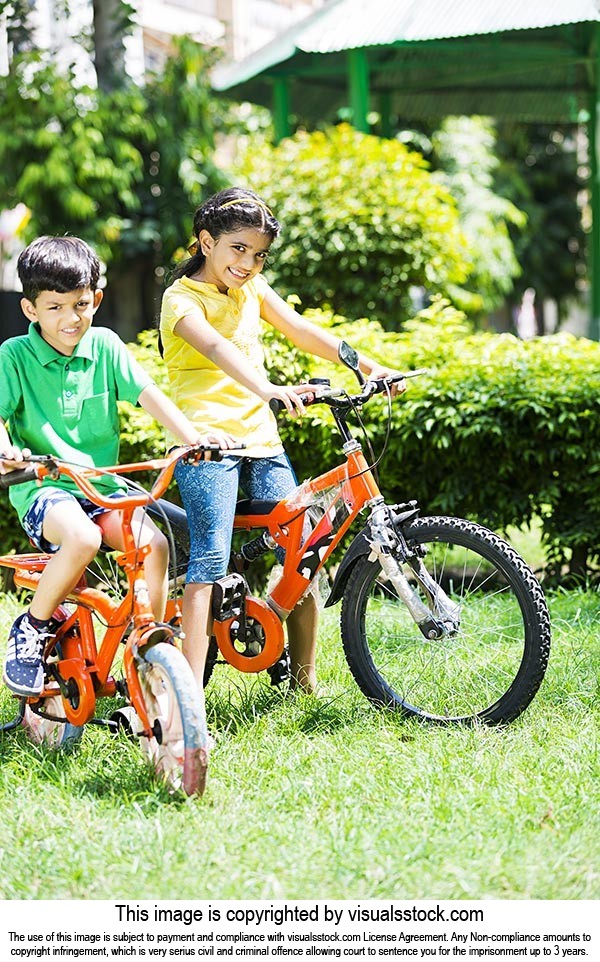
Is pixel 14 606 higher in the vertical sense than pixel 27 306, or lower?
lower

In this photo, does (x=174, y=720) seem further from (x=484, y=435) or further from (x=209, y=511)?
(x=484, y=435)

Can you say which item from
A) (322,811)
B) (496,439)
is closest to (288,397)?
(322,811)

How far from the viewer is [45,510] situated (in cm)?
335

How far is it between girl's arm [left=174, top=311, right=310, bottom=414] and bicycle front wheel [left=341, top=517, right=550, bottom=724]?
0.55 meters

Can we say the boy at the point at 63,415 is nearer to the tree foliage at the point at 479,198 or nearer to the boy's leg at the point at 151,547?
the boy's leg at the point at 151,547

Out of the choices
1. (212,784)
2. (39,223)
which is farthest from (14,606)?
(39,223)

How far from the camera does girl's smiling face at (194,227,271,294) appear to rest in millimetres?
3598

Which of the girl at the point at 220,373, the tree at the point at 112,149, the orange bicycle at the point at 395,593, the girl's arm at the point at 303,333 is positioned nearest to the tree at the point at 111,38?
the tree at the point at 112,149

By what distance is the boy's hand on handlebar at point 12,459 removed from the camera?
3025mm

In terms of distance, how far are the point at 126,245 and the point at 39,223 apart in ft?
3.17

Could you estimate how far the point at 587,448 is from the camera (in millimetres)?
5320
